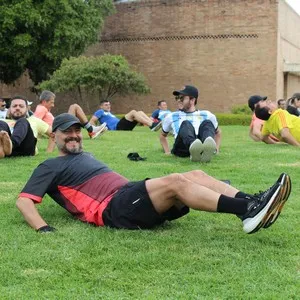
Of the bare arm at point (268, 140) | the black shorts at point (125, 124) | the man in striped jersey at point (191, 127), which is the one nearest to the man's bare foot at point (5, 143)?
the man in striped jersey at point (191, 127)

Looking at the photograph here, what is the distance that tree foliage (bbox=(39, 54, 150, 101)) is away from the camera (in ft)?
103

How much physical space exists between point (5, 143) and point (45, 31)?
24688 mm

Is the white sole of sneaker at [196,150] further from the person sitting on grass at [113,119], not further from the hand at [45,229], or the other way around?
the person sitting on grass at [113,119]

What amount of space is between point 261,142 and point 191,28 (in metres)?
22.4

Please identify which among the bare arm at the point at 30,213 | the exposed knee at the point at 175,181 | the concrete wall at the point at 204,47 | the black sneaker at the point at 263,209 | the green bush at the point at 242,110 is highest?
the concrete wall at the point at 204,47

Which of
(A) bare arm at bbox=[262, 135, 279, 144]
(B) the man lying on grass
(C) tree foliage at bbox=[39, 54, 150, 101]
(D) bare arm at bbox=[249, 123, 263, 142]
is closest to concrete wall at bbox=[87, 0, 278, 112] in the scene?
(C) tree foliage at bbox=[39, 54, 150, 101]

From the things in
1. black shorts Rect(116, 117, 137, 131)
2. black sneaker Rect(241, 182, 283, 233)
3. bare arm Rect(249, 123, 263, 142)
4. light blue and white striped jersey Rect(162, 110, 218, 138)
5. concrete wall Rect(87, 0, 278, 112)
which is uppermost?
concrete wall Rect(87, 0, 278, 112)

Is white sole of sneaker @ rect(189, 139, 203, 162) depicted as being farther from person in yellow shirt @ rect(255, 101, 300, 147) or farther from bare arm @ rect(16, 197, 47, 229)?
bare arm @ rect(16, 197, 47, 229)

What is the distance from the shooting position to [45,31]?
32719 millimetres

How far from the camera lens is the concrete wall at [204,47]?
3378 cm

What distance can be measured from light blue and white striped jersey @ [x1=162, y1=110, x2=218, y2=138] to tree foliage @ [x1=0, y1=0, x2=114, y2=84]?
22.9 metres

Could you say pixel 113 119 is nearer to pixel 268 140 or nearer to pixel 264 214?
pixel 268 140

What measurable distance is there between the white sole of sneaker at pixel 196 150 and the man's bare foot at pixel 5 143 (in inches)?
108

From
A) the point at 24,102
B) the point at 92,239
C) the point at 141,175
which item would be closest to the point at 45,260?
the point at 92,239
